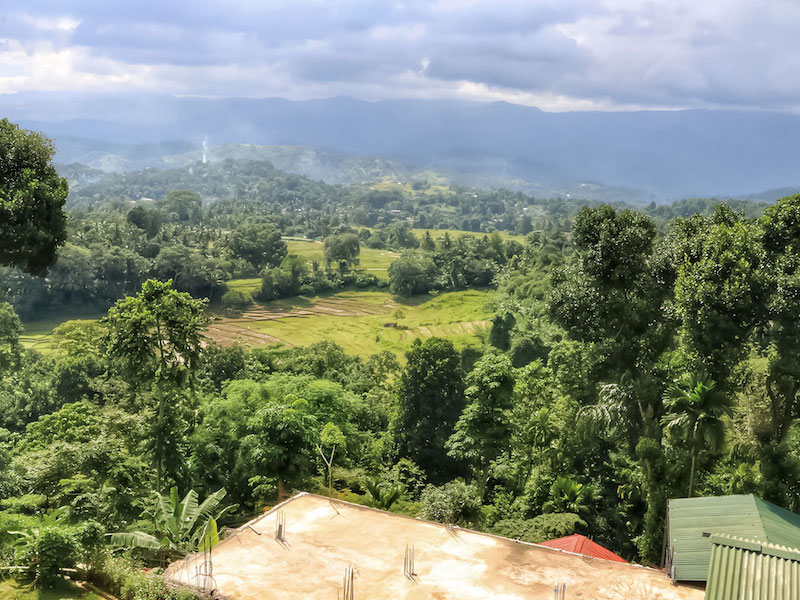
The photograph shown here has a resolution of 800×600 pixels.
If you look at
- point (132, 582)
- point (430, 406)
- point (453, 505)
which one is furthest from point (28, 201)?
point (430, 406)

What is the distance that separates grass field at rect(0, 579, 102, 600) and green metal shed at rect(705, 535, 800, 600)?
27.9 ft

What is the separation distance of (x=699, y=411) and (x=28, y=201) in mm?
15911

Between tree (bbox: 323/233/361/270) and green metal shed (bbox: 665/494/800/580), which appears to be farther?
tree (bbox: 323/233/361/270)

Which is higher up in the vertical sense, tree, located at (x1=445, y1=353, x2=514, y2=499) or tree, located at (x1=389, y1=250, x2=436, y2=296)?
tree, located at (x1=445, y1=353, x2=514, y2=499)

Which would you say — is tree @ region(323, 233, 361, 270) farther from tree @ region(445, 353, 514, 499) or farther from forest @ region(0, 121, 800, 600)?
tree @ region(445, 353, 514, 499)

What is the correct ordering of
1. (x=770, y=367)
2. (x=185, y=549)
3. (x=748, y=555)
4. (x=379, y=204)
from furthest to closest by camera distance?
(x=379, y=204)
(x=770, y=367)
(x=185, y=549)
(x=748, y=555)

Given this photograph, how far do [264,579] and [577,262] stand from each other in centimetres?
1173

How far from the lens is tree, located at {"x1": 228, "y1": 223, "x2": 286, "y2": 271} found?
266ft

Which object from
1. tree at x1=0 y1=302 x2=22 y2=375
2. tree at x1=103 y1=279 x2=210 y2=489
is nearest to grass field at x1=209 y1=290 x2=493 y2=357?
tree at x1=0 y1=302 x2=22 y2=375

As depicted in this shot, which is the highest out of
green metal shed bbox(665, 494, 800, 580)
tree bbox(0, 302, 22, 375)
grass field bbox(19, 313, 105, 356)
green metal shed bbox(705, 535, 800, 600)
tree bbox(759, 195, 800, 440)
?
tree bbox(759, 195, 800, 440)

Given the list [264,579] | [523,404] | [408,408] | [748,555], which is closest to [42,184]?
[264,579]

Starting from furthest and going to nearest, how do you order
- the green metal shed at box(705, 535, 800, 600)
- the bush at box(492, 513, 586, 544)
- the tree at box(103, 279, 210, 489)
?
the tree at box(103, 279, 210, 489)
the bush at box(492, 513, 586, 544)
the green metal shed at box(705, 535, 800, 600)

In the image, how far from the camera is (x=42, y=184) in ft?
54.7

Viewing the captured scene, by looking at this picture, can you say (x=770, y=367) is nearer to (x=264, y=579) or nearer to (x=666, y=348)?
(x=666, y=348)
